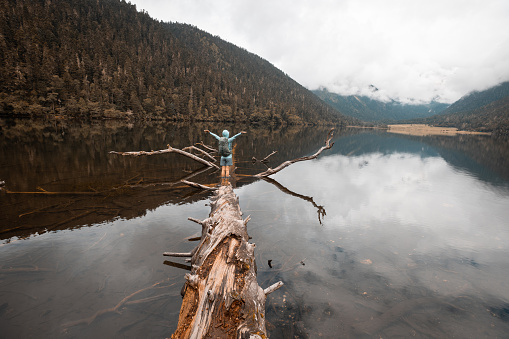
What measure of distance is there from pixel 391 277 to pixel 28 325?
8113 millimetres

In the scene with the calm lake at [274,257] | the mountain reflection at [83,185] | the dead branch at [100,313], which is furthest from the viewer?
the mountain reflection at [83,185]

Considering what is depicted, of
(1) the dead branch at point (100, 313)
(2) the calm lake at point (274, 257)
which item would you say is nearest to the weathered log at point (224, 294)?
(2) the calm lake at point (274, 257)

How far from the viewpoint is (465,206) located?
485 inches

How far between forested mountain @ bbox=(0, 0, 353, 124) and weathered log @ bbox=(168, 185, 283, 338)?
266ft

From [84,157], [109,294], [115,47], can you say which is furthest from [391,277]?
[115,47]

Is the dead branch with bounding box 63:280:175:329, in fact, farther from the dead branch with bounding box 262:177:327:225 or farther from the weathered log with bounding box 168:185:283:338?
the dead branch with bounding box 262:177:327:225

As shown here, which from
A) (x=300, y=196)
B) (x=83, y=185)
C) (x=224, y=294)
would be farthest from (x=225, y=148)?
(x=224, y=294)

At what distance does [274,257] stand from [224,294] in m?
3.20

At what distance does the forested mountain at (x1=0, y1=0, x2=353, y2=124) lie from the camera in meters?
65.2

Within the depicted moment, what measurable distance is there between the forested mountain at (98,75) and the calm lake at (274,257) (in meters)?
71.7

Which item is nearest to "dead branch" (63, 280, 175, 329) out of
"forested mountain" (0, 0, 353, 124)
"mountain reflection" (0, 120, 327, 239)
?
"mountain reflection" (0, 120, 327, 239)

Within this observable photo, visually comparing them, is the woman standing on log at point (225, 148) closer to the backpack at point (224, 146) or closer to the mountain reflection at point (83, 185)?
the backpack at point (224, 146)

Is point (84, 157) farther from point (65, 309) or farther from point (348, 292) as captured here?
point (348, 292)

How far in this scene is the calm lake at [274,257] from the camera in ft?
14.4
